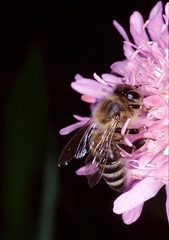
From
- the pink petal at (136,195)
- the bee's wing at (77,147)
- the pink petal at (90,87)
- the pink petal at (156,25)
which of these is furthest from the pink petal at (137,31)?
the pink petal at (136,195)

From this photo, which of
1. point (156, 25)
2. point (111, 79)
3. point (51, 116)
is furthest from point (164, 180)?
point (51, 116)

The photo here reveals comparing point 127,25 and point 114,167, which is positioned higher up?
point 127,25

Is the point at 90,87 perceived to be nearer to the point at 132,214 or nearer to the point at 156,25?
the point at 156,25

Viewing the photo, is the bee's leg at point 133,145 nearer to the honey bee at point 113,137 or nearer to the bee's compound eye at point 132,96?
the honey bee at point 113,137

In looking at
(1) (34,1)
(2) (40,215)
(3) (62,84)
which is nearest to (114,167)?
(2) (40,215)

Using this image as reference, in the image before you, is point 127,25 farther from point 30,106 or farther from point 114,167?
point 114,167

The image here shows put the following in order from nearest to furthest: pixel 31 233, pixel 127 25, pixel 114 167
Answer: pixel 114 167
pixel 31 233
pixel 127 25
